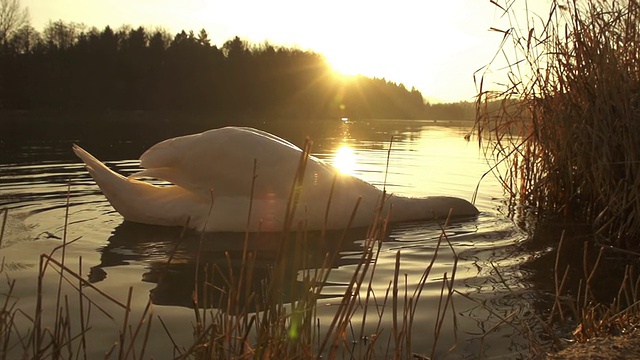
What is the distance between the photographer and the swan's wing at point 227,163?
15.3 feet

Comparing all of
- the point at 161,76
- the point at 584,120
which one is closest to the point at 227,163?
the point at 584,120

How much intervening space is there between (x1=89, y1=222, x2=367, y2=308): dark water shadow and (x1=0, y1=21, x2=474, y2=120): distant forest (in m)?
37.8

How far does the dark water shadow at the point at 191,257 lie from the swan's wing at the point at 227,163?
38 centimetres

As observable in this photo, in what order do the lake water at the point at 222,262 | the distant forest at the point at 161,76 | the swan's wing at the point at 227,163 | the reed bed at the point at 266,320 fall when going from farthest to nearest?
the distant forest at the point at 161,76
the swan's wing at the point at 227,163
the lake water at the point at 222,262
the reed bed at the point at 266,320

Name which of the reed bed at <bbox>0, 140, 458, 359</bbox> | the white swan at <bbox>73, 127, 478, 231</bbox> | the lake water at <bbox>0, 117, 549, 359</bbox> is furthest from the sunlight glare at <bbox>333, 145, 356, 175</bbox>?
the reed bed at <bbox>0, 140, 458, 359</bbox>

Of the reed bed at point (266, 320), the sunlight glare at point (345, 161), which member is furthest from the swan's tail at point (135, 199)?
the sunlight glare at point (345, 161)

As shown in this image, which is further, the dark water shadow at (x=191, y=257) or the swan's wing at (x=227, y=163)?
the swan's wing at (x=227, y=163)

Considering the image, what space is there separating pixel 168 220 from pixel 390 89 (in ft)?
243

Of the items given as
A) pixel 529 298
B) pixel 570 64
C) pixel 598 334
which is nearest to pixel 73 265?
pixel 529 298

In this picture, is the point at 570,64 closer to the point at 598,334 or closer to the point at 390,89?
the point at 598,334

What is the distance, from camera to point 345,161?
11.1 m

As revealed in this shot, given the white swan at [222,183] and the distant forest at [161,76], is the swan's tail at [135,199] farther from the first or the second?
the distant forest at [161,76]

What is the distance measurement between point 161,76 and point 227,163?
47.2 meters

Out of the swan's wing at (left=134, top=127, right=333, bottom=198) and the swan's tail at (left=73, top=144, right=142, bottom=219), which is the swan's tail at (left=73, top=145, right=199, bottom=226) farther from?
the swan's wing at (left=134, top=127, right=333, bottom=198)
